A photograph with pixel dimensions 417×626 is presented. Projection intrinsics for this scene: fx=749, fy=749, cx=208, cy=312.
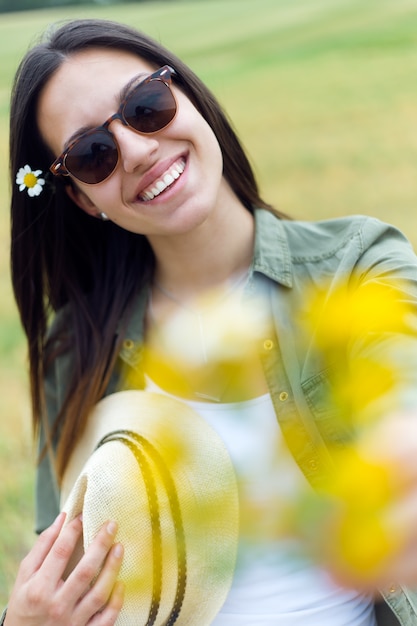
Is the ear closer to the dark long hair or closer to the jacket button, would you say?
the dark long hair

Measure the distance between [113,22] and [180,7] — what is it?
26.2 ft

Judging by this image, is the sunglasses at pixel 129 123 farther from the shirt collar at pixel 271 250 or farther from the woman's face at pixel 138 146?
the shirt collar at pixel 271 250

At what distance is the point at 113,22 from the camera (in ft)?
4.52

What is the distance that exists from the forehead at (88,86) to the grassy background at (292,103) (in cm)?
23

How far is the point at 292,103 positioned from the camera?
20.1 ft

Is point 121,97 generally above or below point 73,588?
above

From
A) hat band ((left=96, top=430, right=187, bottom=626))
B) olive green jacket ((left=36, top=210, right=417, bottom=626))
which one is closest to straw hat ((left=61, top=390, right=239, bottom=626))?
hat band ((left=96, top=430, right=187, bottom=626))

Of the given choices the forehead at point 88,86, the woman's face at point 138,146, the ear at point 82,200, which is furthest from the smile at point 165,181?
the ear at point 82,200

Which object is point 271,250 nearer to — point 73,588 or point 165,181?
point 165,181

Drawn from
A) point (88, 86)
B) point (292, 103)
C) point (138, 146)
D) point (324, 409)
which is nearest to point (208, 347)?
point (324, 409)

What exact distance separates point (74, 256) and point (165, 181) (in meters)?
0.47

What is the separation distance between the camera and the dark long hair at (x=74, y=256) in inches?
54.4

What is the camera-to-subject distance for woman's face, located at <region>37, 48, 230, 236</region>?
1267 mm

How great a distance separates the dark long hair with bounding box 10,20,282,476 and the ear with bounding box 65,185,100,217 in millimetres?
30
